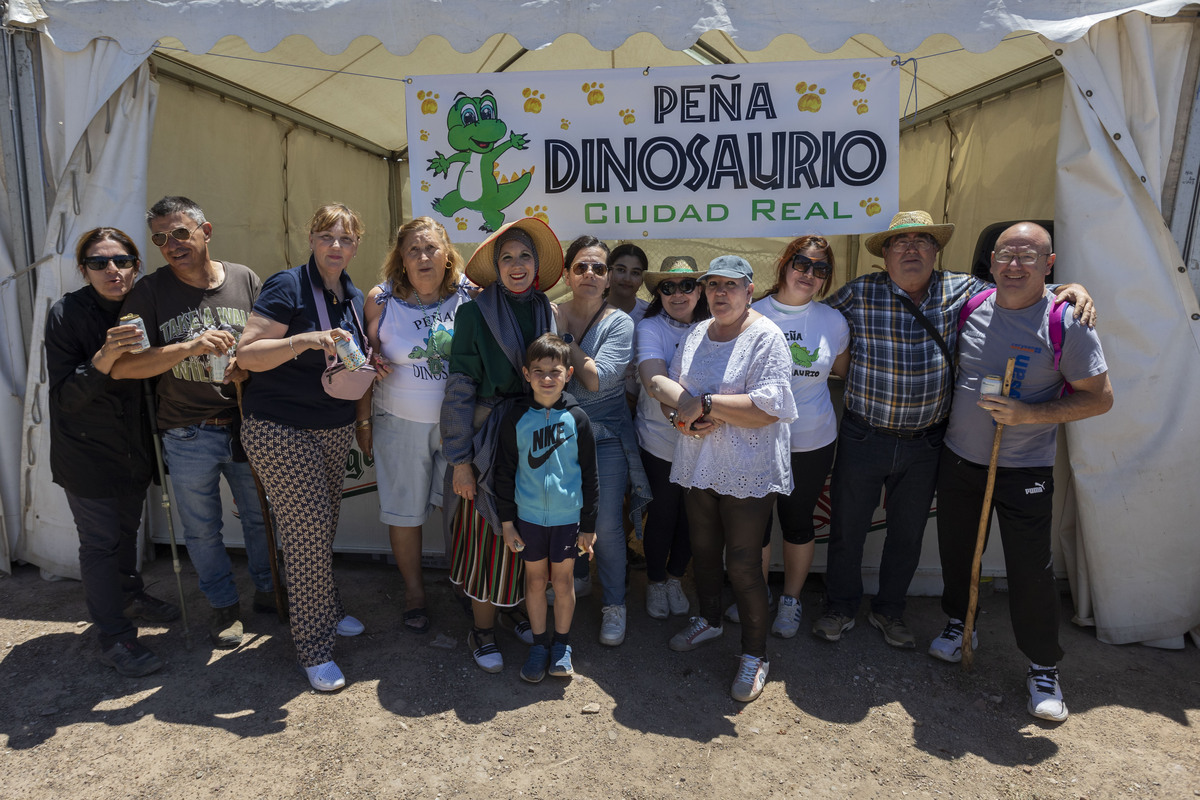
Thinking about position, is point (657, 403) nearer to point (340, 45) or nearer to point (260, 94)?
point (340, 45)

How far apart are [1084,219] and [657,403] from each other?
2.20 meters

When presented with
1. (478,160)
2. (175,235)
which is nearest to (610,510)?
(478,160)

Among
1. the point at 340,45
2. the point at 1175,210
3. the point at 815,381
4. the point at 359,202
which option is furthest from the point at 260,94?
the point at 1175,210

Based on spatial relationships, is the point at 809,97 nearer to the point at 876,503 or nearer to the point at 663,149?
the point at 663,149

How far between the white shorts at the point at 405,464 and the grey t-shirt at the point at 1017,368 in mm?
2327

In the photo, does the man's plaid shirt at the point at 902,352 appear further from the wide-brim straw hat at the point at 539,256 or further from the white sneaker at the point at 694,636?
the wide-brim straw hat at the point at 539,256

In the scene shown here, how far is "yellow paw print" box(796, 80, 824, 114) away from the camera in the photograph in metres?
3.62

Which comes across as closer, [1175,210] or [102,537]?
[102,537]

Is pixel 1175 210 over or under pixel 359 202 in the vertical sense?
under

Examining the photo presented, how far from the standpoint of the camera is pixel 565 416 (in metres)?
2.81

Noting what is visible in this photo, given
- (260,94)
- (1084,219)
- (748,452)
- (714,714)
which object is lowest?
(714,714)

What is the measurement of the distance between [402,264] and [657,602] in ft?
6.83

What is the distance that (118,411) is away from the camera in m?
2.97

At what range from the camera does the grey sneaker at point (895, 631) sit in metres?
3.25
